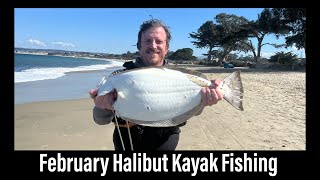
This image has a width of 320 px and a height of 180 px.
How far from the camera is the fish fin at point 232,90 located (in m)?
2.69

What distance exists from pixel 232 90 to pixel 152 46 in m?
0.70

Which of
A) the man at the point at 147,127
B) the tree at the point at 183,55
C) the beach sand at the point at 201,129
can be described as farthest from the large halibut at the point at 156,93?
the tree at the point at 183,55

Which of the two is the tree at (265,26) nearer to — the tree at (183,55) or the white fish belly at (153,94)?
the tree at (183,55)

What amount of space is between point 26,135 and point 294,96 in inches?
384

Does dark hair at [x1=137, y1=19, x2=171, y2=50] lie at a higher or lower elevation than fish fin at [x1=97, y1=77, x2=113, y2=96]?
higher

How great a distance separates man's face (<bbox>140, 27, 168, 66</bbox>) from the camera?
9.16 feet

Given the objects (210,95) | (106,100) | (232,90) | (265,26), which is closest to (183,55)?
(265,26)

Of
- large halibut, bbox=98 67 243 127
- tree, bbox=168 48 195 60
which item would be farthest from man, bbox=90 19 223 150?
tree, bbox=168 48 195 60

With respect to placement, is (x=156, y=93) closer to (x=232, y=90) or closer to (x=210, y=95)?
(x=210, y=95)

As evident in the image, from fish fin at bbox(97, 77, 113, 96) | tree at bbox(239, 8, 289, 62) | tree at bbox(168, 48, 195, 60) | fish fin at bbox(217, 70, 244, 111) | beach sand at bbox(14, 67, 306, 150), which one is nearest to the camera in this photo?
fish fin at bbox(97, 77, 113, 96)

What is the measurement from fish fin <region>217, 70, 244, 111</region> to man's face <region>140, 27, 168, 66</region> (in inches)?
21.9

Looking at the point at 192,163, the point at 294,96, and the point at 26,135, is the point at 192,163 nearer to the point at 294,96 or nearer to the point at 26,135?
the point at 26,135

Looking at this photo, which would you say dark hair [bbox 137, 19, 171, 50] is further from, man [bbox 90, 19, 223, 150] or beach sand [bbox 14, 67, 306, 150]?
beach sand [bbox 14, 67, 306, 150]

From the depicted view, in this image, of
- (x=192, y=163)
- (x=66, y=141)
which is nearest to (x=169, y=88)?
(x=192, y=163)
